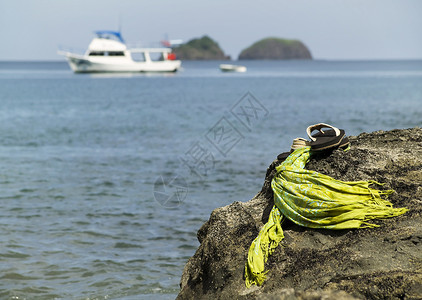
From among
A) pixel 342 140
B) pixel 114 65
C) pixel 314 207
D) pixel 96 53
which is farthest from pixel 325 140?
pixel 114 65

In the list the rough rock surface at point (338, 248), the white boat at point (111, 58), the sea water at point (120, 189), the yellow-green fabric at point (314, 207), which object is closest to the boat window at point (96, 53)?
the white boat at point (111, 58)

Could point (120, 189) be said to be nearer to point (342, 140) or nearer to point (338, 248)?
point (342, 140)

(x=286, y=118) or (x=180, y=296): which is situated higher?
(x=180, y=296)

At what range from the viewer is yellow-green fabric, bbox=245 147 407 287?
391cm

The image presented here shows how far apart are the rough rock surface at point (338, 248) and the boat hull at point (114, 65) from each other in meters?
72.1

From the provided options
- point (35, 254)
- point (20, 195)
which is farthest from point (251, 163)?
point (35, 254)

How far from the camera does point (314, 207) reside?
402 centimetres

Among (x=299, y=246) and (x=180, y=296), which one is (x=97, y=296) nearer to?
(x=180, y=296)

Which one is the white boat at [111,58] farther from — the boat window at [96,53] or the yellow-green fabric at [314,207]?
the yellow-green fabric at [314,207]

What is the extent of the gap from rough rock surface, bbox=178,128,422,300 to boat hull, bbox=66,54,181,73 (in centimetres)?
7210

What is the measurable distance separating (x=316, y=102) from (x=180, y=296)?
31.8m

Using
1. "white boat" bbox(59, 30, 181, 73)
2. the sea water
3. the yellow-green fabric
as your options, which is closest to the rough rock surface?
the yellow-green fabric

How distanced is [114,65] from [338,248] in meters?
74.4

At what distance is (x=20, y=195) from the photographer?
10430 mm
